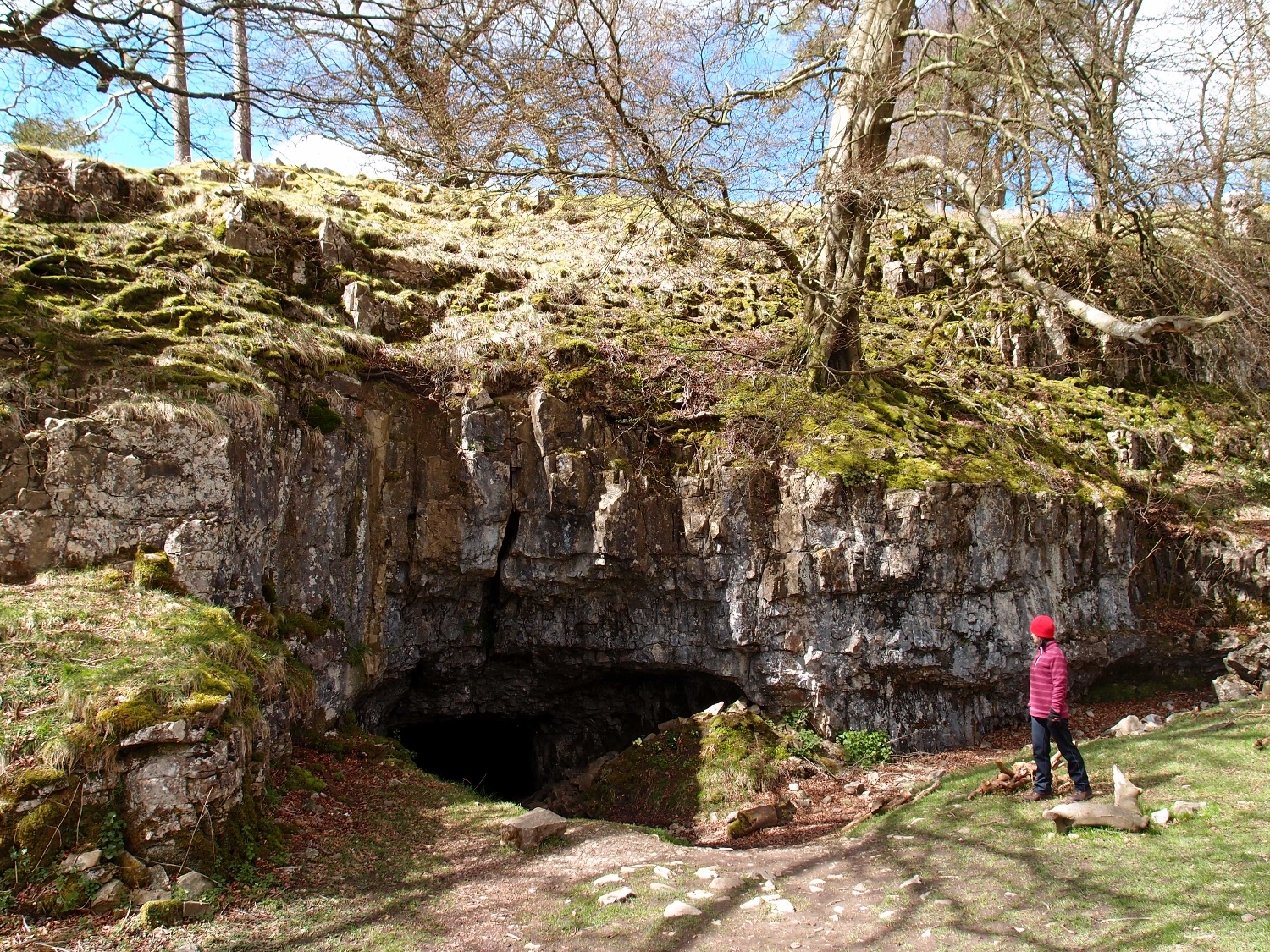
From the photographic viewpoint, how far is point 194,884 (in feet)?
16.2

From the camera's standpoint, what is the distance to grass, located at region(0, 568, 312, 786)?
16.5 feet

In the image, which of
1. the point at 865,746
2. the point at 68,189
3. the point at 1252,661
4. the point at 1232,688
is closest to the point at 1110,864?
the point at 865,746

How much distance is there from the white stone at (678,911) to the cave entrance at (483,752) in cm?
800

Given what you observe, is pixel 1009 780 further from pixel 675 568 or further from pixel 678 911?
pixel 675 568

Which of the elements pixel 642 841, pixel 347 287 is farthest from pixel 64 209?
pixel 642 841

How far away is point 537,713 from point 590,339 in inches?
230

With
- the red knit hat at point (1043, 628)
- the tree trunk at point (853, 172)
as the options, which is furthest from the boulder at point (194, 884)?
the tree trunk at point (853, 172)

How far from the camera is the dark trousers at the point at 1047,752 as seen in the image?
6121mm

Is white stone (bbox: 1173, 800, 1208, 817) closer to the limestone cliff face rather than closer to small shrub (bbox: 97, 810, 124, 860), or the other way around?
the limestone cliff face

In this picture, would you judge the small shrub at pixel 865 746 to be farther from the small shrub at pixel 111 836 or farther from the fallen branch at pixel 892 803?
the small shrub at pixel 111 836

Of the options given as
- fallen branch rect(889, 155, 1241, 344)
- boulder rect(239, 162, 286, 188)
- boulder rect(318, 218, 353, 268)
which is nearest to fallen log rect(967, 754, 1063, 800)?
fallen branch rect(889, 155, 1241, 344)

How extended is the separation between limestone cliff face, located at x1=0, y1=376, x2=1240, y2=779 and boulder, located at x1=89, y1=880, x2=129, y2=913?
3.65 m

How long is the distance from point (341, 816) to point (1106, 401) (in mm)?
12683

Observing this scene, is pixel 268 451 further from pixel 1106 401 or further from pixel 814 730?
pixel 1106 401
